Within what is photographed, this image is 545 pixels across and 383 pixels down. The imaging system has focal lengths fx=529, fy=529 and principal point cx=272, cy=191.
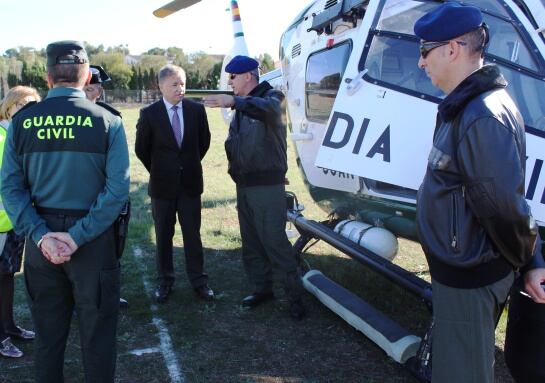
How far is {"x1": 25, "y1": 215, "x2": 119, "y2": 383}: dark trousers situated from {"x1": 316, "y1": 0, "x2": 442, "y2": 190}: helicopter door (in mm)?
1466

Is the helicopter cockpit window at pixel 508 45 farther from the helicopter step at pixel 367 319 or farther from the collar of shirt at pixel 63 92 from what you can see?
the collar of shirt at pixel 63 92

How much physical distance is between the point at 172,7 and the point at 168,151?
450 cm

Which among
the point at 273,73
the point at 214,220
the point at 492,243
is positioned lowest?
the point at 214,220

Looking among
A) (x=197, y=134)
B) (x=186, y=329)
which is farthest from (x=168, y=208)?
(x=186, y=329)

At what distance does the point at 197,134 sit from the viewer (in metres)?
4.57

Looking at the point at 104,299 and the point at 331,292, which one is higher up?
the point at 104,299

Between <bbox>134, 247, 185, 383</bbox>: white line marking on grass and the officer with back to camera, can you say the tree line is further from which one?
the officer with back to camera

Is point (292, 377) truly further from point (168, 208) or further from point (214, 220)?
point (214, 220)

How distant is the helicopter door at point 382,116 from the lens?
3.10 m

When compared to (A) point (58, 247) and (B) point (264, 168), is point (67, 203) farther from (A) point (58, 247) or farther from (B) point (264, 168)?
(B) point (264, 168)

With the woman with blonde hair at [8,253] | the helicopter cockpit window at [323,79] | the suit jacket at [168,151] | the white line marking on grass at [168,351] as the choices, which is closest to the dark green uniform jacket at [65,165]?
the woman with blonde hair at [8,253]

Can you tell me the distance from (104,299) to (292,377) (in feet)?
4.56

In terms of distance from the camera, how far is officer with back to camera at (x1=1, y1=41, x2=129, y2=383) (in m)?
2.45

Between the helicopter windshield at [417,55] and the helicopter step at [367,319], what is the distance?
146 cm
